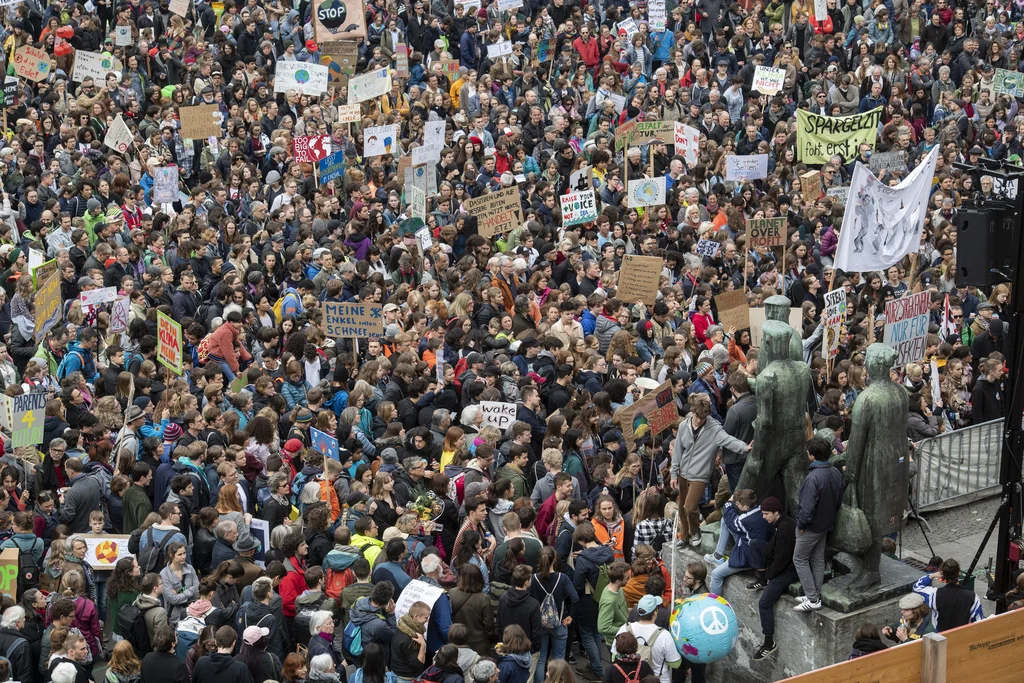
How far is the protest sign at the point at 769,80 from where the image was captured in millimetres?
26078

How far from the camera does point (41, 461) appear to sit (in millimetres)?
14281

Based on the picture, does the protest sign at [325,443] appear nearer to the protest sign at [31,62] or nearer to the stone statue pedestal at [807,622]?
the stone statue pedestal at [807,622]

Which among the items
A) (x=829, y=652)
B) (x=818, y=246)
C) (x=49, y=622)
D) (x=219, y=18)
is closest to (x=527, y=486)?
(x=829, y=652)

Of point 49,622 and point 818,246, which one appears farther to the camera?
point 818,246

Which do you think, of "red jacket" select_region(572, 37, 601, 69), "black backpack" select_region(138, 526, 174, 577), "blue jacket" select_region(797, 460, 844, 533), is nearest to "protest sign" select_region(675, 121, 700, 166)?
"red jacket" select_region(572, 37, 601, 69)

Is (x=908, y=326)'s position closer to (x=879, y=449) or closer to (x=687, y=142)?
(x=879, y=449)

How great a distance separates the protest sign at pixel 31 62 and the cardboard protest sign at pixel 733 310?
42.2 ft

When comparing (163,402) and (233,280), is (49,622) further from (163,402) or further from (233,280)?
(233,280)

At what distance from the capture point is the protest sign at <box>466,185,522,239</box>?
2047cm

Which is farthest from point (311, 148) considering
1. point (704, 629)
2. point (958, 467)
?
point (704, 629)

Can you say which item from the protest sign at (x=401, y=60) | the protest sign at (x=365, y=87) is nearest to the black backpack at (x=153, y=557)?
the protest sign at (x=365, y=87)

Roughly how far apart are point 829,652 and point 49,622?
5972mm

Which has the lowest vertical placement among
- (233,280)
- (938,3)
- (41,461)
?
(41,461)

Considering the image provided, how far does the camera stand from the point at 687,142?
936 inches
